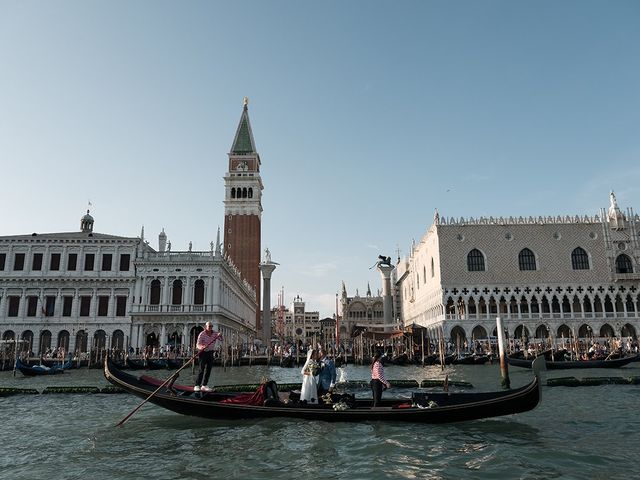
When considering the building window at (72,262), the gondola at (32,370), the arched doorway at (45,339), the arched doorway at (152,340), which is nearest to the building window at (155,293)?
the arched doorway at (152,340)

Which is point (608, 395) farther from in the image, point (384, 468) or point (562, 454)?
point (384, 468)

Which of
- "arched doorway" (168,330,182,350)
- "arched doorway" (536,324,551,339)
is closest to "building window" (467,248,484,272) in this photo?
"arched doorway" (536,324,551,339)

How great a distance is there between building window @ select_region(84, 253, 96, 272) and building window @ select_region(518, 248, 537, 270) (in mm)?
33327

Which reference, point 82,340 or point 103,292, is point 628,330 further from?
point 82,340

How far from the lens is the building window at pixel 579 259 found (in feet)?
136

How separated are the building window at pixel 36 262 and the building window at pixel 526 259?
120 ft

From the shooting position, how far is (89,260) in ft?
110

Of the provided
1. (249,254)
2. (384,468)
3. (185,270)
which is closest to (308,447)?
(384,468)

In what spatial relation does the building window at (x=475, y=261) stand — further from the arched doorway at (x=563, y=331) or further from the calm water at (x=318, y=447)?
the calm water at (x=318, y=447)

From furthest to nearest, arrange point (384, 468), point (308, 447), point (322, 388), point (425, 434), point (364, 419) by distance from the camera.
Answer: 1. point (322, 388)
2. point (364, 419)
3. point (425, 434)
4. point (308, 447)
5. point (384, 468)

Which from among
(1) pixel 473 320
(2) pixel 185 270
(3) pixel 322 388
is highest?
(2) pixel 185 270

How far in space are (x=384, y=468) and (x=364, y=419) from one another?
8.31 feet

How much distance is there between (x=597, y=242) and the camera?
41688 millimetres

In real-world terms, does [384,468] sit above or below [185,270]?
below
